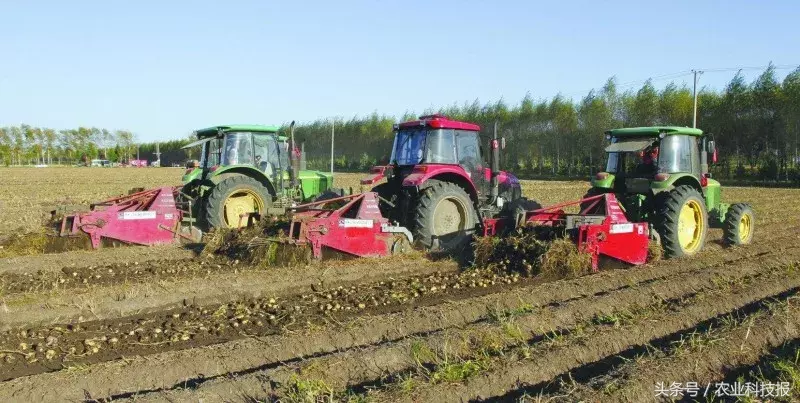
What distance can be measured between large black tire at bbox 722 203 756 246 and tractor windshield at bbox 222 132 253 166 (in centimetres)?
685

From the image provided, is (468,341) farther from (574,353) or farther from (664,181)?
(664,181)

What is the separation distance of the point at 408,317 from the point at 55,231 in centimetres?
597

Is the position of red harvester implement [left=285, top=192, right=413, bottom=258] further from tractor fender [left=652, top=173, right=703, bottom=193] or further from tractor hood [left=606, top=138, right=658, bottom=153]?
tractor fender [left=652, top=173, right=703, bottom=193]

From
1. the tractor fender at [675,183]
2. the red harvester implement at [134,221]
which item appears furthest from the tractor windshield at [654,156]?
the red harvester implement at [134,221]

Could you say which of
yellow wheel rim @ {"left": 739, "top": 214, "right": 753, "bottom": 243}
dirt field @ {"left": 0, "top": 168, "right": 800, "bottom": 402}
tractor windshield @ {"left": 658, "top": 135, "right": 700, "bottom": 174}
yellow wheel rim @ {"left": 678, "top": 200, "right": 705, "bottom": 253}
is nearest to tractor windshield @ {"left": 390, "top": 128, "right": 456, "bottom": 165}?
dirt field @ {"left": 0, "top": 168, "right": 800, "bottom": 402}

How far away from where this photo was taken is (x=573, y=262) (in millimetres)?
7281

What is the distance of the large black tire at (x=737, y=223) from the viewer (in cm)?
934

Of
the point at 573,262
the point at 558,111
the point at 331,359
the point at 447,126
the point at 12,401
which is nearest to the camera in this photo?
the point at 12,401

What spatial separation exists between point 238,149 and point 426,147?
3.21 m

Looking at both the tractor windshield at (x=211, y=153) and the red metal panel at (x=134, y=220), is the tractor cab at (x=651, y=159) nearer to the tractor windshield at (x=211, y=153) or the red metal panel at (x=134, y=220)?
the tractor windshield at (x=211, y=153)

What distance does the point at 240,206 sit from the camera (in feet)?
33.3

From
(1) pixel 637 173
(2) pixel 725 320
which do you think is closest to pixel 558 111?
(1) pixel 637 173

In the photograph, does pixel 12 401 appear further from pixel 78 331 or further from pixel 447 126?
pixel 447 126

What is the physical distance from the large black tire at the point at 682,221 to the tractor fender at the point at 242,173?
5483 mm
